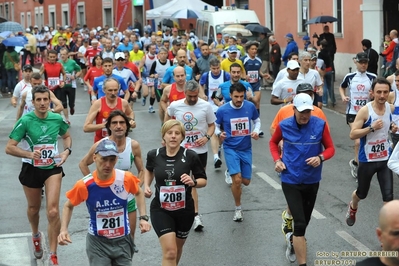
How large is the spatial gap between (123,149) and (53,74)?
9.98 m

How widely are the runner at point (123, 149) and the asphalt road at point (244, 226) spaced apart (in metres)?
1.04

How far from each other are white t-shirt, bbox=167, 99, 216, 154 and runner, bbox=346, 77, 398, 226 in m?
1.87

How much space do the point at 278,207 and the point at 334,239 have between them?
172cm

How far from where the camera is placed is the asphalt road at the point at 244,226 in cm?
901

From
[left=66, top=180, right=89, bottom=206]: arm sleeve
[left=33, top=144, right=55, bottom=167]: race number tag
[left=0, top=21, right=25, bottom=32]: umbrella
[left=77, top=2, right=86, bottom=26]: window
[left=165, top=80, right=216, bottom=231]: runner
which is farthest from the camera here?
[left=77, top=2, right=86, bottom=26]: window

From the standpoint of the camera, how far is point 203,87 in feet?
48.9

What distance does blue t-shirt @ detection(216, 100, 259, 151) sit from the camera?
10.6 meters

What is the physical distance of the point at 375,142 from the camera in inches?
372

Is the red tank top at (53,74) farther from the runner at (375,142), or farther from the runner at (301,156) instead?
the runner at (301,156)

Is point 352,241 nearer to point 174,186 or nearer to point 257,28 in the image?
point 174,186

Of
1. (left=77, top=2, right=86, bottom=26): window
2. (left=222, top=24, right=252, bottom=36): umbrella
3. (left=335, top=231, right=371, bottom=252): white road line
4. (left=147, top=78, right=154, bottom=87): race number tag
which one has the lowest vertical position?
(left=335, top=231, right=371, bottom=252): white road line

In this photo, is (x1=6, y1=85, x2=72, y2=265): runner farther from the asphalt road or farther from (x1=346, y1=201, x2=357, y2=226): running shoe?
(x1=346, y1=201, x2=357, y2=226): running shoe

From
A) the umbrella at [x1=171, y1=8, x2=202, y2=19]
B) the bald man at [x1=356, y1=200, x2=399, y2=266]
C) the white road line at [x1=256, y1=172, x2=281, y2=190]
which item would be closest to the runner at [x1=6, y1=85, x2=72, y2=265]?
the white road line at [x1=256, y1=172, x2=281, y2=190]

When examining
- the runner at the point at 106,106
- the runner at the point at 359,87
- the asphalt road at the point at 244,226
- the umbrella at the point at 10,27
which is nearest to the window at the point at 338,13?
the umbrella at the point at 10,27
